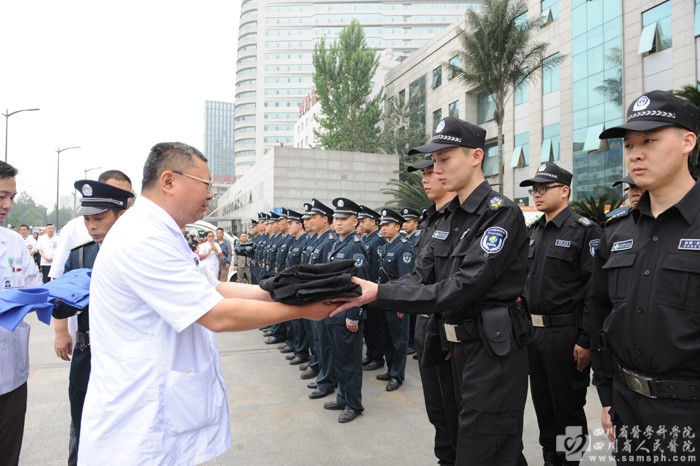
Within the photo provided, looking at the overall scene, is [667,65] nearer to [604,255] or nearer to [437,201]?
[437,201]

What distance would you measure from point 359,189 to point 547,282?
86.1 ft

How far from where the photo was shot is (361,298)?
7.17 feet

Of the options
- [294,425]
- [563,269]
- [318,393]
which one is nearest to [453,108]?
[318,393]

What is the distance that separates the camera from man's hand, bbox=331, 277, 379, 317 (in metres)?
2.12

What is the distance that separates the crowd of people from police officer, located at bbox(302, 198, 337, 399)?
2288 millimetres

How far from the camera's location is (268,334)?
8.69 meters

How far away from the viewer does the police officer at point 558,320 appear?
11.0 ft

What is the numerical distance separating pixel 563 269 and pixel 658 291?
5.13 feet

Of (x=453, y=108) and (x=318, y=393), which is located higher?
(x=453, y=108)

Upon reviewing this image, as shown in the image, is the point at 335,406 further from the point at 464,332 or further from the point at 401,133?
the point at 401,133

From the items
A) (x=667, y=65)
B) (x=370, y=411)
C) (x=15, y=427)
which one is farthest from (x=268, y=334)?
(x=667, y=65)

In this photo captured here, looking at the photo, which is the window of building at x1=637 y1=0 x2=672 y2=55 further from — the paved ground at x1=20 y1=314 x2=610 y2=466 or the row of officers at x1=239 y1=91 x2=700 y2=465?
the row of officers at x1=239 y1=91 x2=700 y2=465

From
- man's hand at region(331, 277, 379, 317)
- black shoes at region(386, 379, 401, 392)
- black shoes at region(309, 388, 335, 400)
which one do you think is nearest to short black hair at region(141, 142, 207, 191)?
man's hand at region(331, 277, 379, 317)

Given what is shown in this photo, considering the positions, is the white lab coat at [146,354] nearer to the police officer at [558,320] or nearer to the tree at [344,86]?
the police officer at [558,320]
